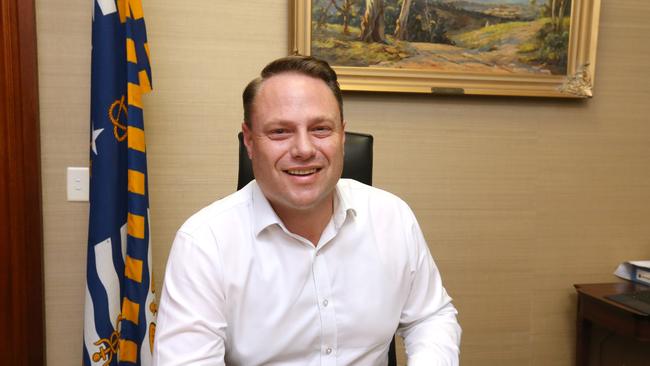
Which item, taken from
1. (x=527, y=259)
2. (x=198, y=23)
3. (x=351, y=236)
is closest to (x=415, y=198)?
(x=527, y=259)

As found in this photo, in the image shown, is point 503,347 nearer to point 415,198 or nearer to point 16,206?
point 415,198

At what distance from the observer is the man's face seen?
1253 mm

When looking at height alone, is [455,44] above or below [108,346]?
above

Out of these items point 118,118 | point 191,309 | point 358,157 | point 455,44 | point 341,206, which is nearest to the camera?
point 191,309

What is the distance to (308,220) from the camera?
4.42 feet

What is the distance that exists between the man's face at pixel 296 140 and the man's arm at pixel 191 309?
0.76 ft

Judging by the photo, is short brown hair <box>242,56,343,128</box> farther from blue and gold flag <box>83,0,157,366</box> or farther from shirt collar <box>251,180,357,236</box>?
blue and gold flag <box>83,0,157,366</box>

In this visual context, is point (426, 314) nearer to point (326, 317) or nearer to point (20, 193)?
point (326, 317)

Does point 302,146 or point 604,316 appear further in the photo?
point 604,316

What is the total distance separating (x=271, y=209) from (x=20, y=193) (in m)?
1.17

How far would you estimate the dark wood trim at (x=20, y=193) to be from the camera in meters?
1.89

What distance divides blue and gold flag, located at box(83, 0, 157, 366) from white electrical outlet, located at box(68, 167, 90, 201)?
0.88 feet

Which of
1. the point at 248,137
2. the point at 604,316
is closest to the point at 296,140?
the point at 248,137

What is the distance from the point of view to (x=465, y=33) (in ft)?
7.17
